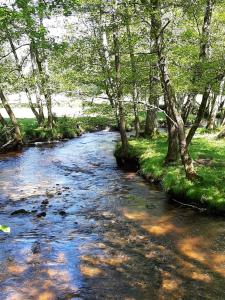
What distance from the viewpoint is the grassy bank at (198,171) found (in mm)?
16797

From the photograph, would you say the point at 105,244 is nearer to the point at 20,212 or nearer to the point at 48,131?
the point at 20,212

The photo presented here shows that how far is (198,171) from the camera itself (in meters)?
19.2

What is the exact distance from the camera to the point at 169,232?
572 inches

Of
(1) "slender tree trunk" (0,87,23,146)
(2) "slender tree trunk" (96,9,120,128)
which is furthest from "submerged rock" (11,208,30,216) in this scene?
(1) "slender tree trunk" (0,87,23,146)

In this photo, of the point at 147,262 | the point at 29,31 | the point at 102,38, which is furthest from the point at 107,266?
the point at 102,38

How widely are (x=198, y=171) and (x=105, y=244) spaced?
7.68 meters

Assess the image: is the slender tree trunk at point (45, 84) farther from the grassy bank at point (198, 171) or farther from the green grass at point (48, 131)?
the grassy bank at point (198, 171)

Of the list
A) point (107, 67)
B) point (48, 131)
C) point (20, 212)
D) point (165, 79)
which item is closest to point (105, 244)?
point (20, 212)

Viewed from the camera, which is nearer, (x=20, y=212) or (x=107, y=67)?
(x=20, y=212)

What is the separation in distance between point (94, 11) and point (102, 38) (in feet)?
21.6

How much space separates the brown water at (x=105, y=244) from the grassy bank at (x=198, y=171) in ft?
2.63

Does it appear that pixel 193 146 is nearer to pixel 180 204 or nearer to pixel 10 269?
pixel 180 204

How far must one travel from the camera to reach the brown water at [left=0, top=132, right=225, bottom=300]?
34.9ft

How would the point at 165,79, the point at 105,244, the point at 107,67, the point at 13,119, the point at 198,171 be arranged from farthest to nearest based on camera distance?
the point at 13,119, the point at 107,67, the point at 198,171, the point at 165,79, the point at 105,244
